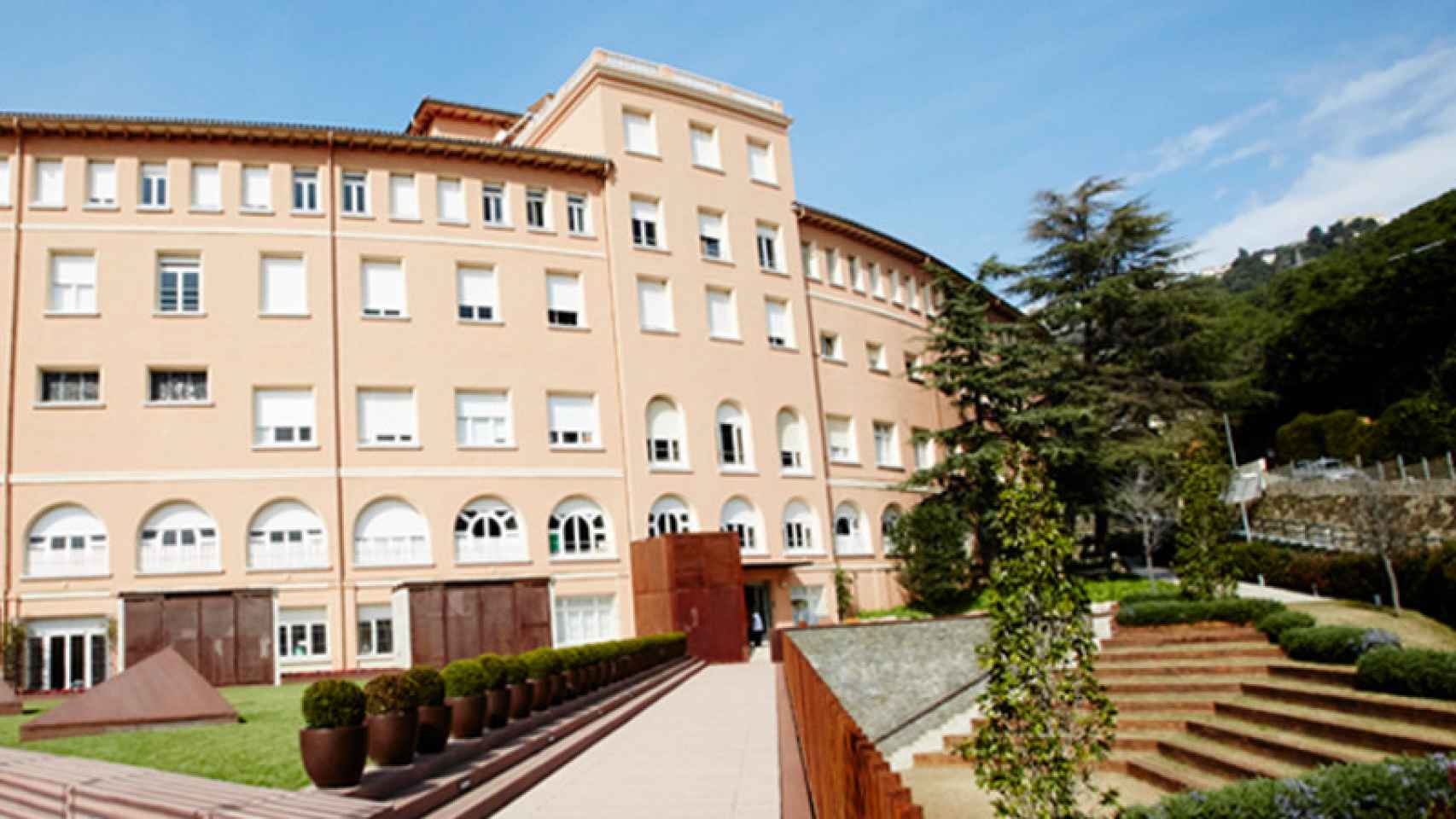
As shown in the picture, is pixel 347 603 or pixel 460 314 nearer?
pixel 347 603

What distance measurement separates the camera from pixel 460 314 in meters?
31.7

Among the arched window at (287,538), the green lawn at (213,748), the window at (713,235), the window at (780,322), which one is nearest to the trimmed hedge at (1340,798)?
the green lawn at (213,748)

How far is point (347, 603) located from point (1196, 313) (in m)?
32.9

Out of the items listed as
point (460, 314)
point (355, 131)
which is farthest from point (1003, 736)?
point (355, 131)

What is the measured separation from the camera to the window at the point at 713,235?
36594 mm

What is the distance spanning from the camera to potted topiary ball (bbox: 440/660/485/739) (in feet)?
34.3

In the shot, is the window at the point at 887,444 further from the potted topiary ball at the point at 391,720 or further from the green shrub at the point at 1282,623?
the potted topiary ball at the point at 391,720

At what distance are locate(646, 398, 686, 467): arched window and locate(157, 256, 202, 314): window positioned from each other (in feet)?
42.5

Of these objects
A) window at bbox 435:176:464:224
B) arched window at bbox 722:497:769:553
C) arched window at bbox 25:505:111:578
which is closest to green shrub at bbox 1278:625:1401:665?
arched window at bbox 722:497:769:553

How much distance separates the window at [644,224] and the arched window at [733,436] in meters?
5.85

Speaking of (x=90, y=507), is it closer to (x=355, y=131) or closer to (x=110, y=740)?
(x=355, y=131)

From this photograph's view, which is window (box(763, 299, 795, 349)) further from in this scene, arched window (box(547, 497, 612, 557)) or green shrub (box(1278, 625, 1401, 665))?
green shrub (box(1278, 625, 1401, 665))

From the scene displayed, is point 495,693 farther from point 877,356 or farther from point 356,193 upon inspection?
point 877,356

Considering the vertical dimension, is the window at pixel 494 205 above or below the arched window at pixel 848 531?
above
